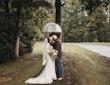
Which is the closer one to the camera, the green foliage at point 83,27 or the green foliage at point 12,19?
the green foliage at point 12,19

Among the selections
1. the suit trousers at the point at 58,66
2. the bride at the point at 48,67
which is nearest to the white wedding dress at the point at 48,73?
the bride at the point at 48,67

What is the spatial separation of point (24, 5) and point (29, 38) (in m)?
6.76

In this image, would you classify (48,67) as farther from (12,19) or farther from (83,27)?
(83,27)

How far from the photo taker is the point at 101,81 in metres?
11.7

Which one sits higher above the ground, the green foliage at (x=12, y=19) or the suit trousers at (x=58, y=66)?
the green foliage at (x=12, y=19)

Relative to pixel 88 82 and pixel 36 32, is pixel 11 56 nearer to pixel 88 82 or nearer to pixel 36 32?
pixel 36 32

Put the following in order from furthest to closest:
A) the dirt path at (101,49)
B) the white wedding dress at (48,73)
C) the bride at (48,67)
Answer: the dirt path at (101,49), the bride at (48,67), the white wedding dress at (48,73)

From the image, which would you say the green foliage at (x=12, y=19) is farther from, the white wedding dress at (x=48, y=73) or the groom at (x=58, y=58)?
the white wedding dress at (x=48, y=73)

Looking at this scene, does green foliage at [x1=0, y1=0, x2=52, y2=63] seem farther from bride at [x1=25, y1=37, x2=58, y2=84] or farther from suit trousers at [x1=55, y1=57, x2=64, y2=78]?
suit trousers at [x1=55, y1=57, x2=64, y2=78]

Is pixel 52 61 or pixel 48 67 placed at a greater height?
pixel 52 61

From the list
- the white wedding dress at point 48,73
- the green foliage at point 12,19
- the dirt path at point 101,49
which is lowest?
the dirt path at point 101,49

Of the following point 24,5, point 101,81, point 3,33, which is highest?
point 24,5

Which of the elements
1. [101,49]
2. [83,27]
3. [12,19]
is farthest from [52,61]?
[83,27]

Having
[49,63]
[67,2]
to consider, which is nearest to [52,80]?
[49,63]
